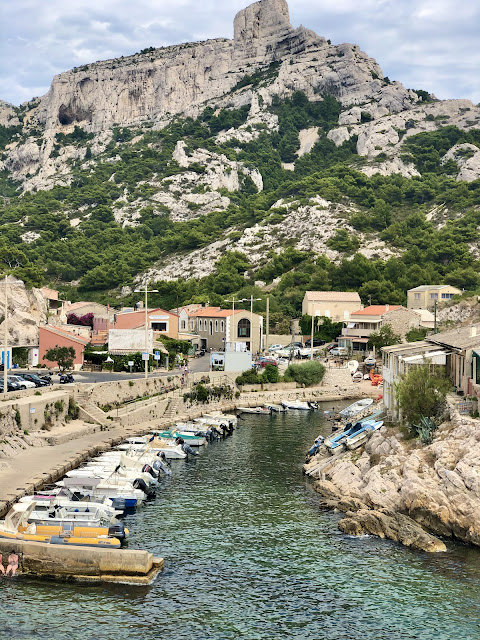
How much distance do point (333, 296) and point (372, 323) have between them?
13.2 m

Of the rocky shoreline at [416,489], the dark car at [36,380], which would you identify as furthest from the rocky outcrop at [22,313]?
the rocky shoreline at [416,489]

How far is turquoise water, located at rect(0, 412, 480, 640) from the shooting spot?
82.9 ft

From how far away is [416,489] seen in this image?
1385 inches

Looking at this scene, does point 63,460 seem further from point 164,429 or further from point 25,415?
point 164,429

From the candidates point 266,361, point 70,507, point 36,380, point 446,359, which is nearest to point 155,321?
point 266,361

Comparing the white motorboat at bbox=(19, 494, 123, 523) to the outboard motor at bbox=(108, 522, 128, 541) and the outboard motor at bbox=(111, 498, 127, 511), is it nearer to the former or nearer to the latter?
the outboard motor at bbox=(111, 498, 127, 511)

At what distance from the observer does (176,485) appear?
43906 millimetres

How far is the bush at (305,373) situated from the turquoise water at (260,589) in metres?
42.8

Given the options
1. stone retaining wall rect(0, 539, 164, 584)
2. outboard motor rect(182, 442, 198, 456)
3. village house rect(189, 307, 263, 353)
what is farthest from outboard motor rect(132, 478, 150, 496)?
village house rect(189, 307, 263, 353)

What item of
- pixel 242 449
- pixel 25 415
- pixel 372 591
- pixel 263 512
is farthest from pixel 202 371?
pixel 372 591

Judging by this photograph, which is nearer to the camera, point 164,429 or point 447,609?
point 447,609

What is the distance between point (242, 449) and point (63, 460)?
14.2 metres

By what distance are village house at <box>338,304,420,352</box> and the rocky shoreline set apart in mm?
52179

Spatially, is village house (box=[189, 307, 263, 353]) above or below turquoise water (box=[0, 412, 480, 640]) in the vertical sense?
above
